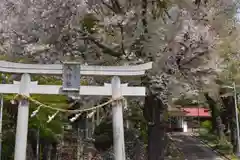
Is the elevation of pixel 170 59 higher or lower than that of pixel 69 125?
higher

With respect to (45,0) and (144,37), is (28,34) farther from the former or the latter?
(144,37)

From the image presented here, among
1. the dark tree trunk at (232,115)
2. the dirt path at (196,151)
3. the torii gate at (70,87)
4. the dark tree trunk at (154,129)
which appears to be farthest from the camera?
the dark tree trunk at (232,115)

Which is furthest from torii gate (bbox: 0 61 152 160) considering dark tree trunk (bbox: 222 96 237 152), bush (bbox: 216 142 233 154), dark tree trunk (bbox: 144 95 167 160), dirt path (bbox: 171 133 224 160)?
bush (bbox: 216 142 233 154)

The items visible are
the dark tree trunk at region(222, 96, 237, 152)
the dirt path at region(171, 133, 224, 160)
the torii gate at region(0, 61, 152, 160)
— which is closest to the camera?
the torii gate at region(0, 61, 152, 160)

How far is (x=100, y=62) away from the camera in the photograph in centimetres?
1230

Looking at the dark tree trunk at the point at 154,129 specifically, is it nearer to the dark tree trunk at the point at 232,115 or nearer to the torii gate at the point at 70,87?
the torii gate at the point at 70,87

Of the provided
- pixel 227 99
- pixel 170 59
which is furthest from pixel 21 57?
pixel 227 99

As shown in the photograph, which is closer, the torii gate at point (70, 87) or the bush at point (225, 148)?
the torii gate at point (70, 87)

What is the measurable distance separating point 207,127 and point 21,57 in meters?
25.8

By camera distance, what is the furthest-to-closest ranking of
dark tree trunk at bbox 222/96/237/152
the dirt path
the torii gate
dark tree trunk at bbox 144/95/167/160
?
dark tree trunk at bbox 222/96/237/152
the dirt path
dark tree trunk at bbox 144/95/167/160
the torii gate

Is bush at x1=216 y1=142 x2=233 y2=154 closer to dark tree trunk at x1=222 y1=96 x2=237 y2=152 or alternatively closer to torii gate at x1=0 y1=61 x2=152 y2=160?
dark tree trunk at x1=222 y1=96 x2=237 y2=152

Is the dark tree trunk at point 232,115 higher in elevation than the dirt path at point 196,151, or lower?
higher

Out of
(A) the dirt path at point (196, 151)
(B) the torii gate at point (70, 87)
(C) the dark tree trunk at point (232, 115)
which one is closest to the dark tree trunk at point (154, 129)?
(B) the torii gate at point (70, 87)

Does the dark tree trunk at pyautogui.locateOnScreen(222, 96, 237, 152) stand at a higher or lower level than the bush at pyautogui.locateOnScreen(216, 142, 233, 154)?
higher
